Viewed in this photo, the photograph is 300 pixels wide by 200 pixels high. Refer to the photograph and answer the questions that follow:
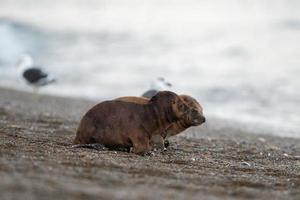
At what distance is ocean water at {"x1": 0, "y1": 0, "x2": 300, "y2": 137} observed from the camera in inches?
717

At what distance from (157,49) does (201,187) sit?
22704 mm

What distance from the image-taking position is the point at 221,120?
48.6ft

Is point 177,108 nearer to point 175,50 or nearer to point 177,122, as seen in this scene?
point 177,122

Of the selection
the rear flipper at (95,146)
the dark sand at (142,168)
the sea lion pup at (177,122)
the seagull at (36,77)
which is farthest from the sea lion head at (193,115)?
the seagull at (36,77)

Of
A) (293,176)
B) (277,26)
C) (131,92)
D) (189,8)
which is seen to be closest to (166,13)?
(189,8)

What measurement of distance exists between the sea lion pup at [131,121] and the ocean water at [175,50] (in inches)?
201

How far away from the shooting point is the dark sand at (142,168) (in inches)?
203

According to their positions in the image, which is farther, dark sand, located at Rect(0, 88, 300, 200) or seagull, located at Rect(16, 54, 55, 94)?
seagull, located at Rect(16, 54, 55, 94)

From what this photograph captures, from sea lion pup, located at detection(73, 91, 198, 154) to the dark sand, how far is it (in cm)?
21

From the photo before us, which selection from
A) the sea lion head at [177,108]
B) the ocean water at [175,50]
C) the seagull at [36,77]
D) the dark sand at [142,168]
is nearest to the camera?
the dark sand at [142,168]

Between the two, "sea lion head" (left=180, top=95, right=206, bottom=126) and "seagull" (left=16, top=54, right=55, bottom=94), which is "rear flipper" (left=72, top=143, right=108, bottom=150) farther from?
"seagull" (left=16, top=54, right=55, bottom=94)

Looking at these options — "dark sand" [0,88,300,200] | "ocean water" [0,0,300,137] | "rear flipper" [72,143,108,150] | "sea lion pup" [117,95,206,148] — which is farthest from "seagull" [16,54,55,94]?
"rear flipper" [72,143,108,150]

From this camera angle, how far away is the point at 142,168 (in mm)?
6559

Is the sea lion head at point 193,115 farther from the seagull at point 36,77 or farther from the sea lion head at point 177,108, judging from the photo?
the seagull at point 36,77
